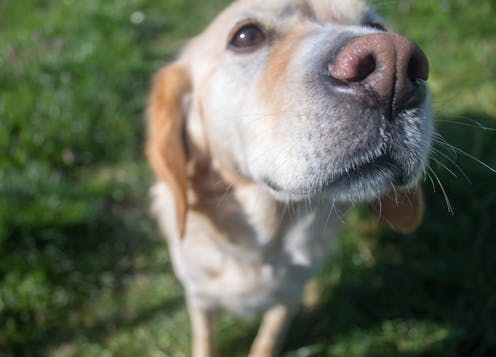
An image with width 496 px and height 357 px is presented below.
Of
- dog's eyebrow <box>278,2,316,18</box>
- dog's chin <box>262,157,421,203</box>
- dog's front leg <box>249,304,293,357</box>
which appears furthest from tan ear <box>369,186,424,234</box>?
dog's eyebrow <box>278,2,316,18</box>

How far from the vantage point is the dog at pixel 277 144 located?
1333 millimetres

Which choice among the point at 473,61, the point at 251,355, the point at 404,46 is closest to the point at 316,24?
the point at 404,46

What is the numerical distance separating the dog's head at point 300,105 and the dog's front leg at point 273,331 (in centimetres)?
92

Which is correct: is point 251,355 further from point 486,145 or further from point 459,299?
point 486,145

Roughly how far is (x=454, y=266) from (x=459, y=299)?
26 centimetres

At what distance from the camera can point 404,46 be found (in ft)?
4.14

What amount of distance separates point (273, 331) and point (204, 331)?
0.41 m

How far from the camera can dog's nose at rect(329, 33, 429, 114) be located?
4.10 ft

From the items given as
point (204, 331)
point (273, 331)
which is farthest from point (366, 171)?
point (204, 331)

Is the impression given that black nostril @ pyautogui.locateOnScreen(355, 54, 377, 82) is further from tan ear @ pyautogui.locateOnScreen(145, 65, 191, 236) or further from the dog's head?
tan ear @ pyautogui.locateOnScreen(145, 65, 191, 236)

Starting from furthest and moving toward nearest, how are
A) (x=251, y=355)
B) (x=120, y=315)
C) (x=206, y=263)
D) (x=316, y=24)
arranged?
(x=120, y=315)
(x=251, y=355)
(x=206, y=263)
(x=316, y=24)

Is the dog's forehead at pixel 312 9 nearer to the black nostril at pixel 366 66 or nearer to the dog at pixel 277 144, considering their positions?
the dog at pixel 277 144

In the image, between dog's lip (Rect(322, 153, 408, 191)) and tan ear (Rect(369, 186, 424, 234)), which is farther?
tan ear (Rect(369, 186, 424, 234))

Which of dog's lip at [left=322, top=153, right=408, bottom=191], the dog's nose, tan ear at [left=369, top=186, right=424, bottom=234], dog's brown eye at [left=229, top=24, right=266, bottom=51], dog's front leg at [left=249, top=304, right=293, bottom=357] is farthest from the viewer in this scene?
dog's front leg at [left=249, top=304, right=293, bottom=357]
